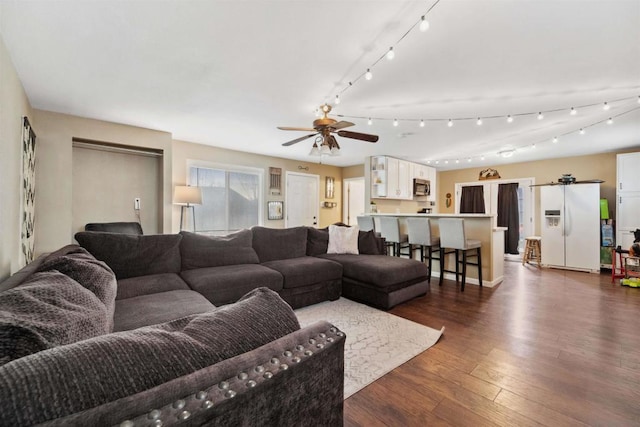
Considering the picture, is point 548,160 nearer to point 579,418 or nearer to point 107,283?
point 579,418

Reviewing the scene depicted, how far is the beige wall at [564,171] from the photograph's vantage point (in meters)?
5.57

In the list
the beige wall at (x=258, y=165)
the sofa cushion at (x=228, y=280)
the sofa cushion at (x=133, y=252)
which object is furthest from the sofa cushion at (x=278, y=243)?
the beige wall at (x=258, y=165)

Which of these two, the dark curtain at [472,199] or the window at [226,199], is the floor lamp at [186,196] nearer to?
the window at [226,199]

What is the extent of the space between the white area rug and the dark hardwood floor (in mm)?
76

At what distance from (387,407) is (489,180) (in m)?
7.20

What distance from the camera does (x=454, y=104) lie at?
3.27 meters

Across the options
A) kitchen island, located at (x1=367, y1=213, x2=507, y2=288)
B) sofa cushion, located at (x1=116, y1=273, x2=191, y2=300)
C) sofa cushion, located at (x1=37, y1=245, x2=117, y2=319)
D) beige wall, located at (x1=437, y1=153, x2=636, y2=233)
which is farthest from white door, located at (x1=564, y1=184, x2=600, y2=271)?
sofa cushion, located at (x1=37, y1=245, x2=117, y2=319)

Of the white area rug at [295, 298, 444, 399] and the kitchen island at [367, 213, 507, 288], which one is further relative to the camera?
the kitchen island at [367, 213, 507, 288]

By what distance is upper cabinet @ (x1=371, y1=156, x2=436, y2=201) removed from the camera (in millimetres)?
6195

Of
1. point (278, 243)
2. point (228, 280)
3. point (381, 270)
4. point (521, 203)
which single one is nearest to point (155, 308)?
point (228, 280)

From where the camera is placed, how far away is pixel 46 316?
73 centimetres

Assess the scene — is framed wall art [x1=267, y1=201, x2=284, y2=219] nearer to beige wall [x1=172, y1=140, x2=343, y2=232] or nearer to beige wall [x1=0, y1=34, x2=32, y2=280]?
beige wall [x1=172, y1=140, x2=343, y2=232]

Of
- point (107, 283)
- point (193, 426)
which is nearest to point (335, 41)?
point (107, 283)

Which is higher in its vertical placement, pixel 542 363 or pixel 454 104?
pixel 454 104
